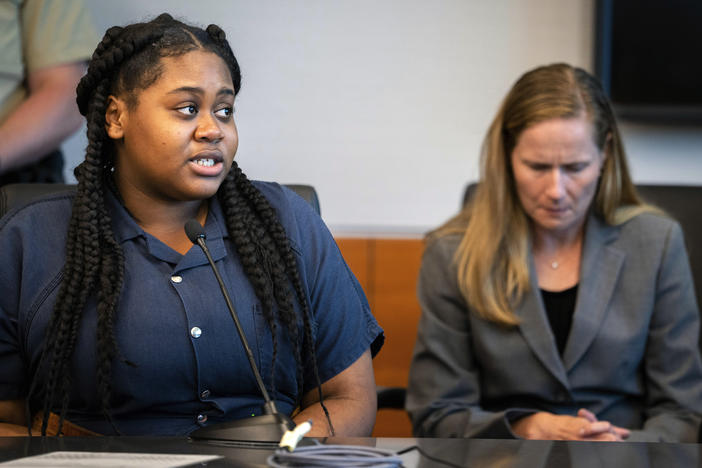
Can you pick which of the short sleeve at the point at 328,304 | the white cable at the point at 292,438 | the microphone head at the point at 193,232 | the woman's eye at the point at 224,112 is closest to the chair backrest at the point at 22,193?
the short sleeve at the point at 328,304

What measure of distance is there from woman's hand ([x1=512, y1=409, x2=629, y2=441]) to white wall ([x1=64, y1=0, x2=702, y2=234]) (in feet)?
3.09

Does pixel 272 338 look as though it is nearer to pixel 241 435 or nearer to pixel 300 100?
pixel 241 435

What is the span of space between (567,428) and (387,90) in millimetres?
1192

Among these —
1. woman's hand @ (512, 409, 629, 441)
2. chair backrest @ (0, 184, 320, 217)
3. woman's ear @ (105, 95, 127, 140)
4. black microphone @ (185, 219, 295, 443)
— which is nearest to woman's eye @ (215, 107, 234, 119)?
woman's ear @ (105, 95, 127, 140)

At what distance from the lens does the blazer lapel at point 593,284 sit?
174 cm

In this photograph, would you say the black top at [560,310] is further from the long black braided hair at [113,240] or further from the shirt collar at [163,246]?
the shirt collar at [163,246]

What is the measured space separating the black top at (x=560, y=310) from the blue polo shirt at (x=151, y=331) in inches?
27.3

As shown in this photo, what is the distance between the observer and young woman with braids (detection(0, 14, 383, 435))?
Answer: 3.97ft

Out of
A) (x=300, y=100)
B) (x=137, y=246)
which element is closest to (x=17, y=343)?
(x=137, y=246)

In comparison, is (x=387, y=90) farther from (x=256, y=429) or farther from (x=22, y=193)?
(x=256, y=429)

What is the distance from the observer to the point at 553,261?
1868 mm

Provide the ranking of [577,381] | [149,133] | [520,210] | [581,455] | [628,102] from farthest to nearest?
[628,102] → [520,210] → [577,381] → [149,133] → [581,455]

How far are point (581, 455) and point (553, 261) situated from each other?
3.13 feet

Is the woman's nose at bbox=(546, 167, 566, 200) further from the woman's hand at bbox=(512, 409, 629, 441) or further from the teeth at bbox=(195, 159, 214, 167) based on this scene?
the teeth at bbox=(195, 159, 214, 167)
